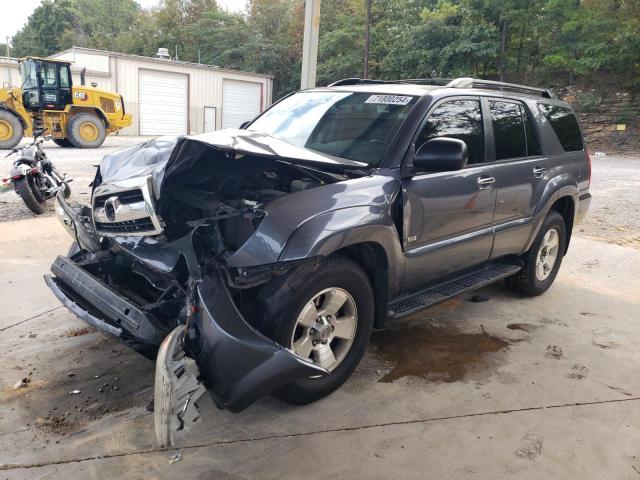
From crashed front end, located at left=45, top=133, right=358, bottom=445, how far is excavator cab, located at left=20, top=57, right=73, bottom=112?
608 inches

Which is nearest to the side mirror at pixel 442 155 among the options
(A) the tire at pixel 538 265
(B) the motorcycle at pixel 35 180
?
(A) the tire at pixel 538 265

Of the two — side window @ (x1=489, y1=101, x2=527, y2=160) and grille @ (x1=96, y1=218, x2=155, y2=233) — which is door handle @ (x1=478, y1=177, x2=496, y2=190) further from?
grille @ (x1=96, y1=218, x2=155, y2=233)

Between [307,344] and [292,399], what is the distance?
0.31 meters

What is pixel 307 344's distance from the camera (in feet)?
9.80

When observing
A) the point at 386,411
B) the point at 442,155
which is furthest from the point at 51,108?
the point at 386,411

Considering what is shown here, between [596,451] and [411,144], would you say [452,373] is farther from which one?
[411,144]

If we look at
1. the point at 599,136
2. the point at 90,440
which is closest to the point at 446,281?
the point at 90,440

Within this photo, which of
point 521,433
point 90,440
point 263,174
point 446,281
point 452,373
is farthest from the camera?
point 446,281

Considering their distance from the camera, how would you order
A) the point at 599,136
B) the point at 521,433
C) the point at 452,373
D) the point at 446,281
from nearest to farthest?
1. the point at 521,433
2. the point at 452,373
3. the point at 446,281
4. the point at 599,136

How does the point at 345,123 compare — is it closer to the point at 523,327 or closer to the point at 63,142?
the point at 523,327

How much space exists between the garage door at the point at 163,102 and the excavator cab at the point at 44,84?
38.6 feet

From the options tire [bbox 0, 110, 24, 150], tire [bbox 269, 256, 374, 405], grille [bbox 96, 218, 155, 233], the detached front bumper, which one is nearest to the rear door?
tire [bbox 269, 256, 374, 405]

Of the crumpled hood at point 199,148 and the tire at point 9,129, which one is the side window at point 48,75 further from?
the crumpled hood at point 199,148

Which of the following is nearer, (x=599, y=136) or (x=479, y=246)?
(x=479, y=246)
